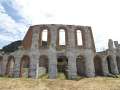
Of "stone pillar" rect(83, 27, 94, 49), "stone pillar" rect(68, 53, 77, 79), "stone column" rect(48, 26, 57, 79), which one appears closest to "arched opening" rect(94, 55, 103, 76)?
"stone pillar" rect(83, 27, 94, 49)

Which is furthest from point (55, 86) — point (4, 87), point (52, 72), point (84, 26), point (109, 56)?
point (109, 56)

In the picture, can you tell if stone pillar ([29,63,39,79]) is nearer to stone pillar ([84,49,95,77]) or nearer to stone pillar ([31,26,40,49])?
stone pillar ([31,26,40,49])

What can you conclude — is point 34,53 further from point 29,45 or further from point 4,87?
point 4,87

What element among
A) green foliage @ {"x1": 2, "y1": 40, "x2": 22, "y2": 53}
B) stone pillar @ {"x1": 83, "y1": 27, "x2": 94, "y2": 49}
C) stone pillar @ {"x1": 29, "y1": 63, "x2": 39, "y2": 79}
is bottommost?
stone pillar @ {"x1": 29, "y1": 63, "x2": 39, "y2": 79}

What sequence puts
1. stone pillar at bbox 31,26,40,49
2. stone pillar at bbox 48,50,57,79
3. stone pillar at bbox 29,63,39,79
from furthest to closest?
stone pillar at bbox 31,26,40,49
stone pillar at bbox 29,63,39,79
stone pillar at bbox 48,50,57,79

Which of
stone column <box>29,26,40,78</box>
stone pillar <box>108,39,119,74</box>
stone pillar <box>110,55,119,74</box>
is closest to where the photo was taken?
stone column <box>29,26,40,78</box>

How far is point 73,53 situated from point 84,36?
3.19m

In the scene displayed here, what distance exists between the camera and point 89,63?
948 inches

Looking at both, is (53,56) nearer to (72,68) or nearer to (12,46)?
(72,68)

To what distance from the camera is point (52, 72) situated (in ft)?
75.5

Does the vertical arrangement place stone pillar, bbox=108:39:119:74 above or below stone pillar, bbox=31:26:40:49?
below

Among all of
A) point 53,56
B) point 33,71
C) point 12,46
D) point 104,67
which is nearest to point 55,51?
point 53,56

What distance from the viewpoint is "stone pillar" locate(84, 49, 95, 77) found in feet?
77.7

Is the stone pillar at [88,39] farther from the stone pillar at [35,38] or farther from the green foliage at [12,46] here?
the green foliage at [12,46]
